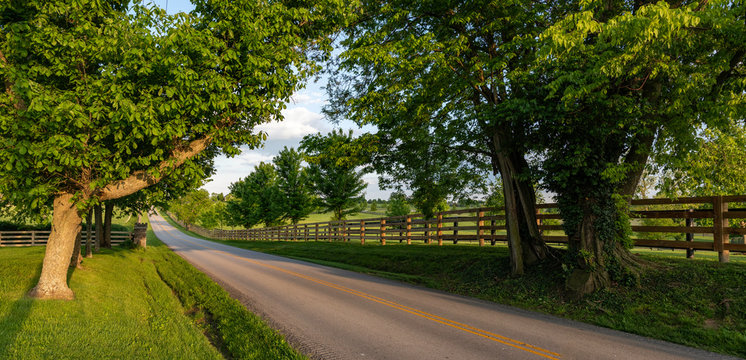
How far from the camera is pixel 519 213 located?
470 inches

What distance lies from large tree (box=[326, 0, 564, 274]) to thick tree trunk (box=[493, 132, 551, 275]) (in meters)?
0.03

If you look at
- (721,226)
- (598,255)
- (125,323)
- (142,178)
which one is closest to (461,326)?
(598,255)

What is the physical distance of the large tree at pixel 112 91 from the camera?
23.0 ft

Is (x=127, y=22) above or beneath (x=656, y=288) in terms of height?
above

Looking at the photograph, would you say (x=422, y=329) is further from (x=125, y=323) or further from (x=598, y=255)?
(x=125, y=323)

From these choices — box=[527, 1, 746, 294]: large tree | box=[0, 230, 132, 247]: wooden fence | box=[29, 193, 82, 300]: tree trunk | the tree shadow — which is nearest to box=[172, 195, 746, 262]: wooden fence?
box=[527, 1, 746, 294]: large tree

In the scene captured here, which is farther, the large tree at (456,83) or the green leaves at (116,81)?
the large tree at (456,83)

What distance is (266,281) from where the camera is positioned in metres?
12.5

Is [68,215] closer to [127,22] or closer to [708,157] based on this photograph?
[127,22]

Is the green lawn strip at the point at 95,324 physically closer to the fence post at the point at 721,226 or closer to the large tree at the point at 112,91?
the large tree at the point at 112,91

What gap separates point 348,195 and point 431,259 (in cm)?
2244

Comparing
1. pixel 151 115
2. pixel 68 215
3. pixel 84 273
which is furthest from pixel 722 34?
pixel 84 273

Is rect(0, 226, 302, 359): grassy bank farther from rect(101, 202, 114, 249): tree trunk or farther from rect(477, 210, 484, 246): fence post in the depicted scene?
rect(477, 210, 484, 246): fence post

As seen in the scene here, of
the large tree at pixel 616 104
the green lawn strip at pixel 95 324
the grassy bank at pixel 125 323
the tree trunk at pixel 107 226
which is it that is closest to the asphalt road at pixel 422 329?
the grassy bank at pixel 125 323
